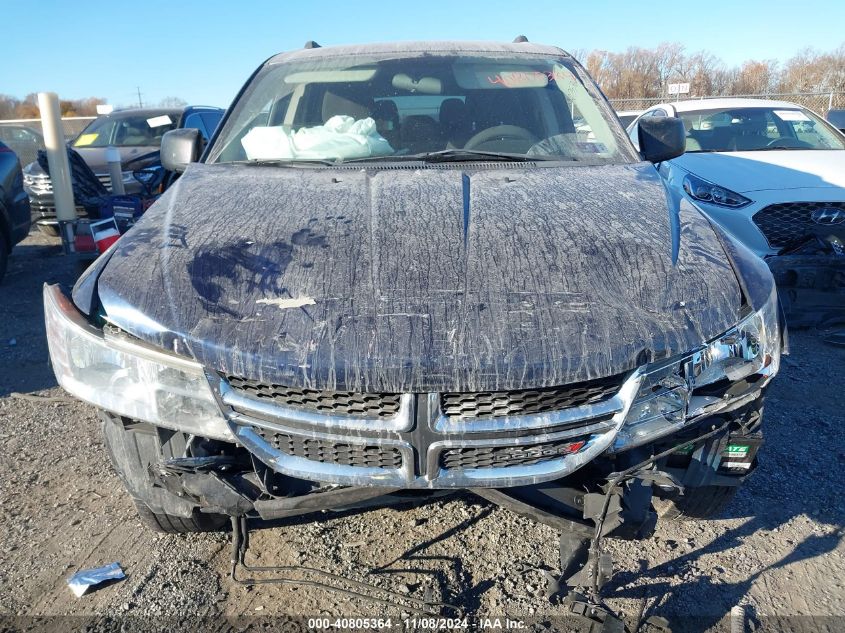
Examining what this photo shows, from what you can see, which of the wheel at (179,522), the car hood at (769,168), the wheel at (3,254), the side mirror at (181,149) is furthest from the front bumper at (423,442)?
the wheel at (3,254)

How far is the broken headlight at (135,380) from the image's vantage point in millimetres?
2006

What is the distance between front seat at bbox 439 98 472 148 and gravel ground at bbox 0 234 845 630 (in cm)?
164

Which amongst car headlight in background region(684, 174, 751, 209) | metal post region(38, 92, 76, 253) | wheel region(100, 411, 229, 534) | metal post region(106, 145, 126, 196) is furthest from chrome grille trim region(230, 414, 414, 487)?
metal post region(106, 145, 126, 196)

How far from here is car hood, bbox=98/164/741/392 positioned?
6.26ft

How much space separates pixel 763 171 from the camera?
6.30 m

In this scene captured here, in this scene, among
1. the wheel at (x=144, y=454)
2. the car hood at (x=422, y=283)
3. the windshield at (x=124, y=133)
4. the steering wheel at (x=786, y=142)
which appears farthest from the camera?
the windshield at (x=124, y=133)

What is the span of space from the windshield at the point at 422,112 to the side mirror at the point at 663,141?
26 cm

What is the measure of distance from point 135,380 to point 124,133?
365 inches

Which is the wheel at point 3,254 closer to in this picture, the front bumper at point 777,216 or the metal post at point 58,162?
the metal post at point 58,162

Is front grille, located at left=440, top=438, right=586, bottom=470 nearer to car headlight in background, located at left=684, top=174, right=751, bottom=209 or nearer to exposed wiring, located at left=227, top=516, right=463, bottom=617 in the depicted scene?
exposed wiring, located at left=227, top=516, right=463, bottom=617

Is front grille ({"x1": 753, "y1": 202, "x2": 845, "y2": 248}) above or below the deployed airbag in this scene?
below

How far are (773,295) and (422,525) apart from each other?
5.20 feet

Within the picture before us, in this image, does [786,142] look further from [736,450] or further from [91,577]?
[91,577]

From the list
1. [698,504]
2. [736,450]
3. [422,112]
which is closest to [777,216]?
[422,112]
